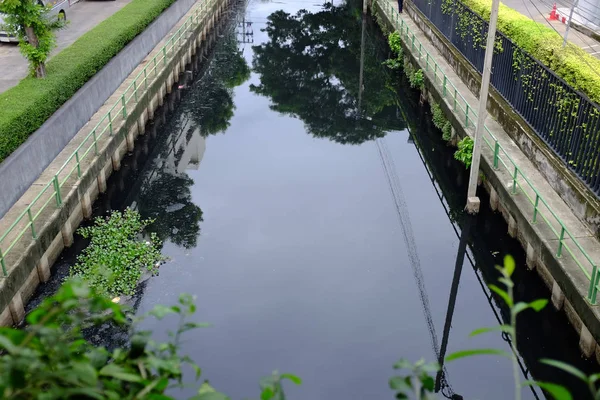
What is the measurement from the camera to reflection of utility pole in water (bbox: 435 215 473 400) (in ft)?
38.7

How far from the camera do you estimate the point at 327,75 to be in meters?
30.2

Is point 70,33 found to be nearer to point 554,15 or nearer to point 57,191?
point 57,191

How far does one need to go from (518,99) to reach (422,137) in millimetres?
4843

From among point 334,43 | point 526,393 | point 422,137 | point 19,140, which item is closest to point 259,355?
point 526,393

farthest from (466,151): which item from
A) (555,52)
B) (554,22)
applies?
(554,22)

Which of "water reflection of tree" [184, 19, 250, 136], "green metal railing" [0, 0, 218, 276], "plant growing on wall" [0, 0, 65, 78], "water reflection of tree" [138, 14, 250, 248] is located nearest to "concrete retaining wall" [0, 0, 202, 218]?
"green metal railing" [0, 0, 218, 276]

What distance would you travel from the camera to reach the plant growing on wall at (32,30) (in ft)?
A: 63.6

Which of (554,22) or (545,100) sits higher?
(545,100)

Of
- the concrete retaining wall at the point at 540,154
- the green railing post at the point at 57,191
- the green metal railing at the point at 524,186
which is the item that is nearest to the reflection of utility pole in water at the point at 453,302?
the green metal railing at the point at 524,186

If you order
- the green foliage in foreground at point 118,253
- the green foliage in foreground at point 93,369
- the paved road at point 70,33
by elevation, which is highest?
the green foliage in foreground at point 93,369

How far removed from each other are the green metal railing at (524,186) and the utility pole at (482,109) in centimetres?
65

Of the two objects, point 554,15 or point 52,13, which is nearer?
point 554,15

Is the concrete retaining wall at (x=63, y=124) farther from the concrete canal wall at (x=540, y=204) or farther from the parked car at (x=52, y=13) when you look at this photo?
the concrete canal wall at (x=540, y=204)

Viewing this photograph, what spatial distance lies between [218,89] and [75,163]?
11762 mm
